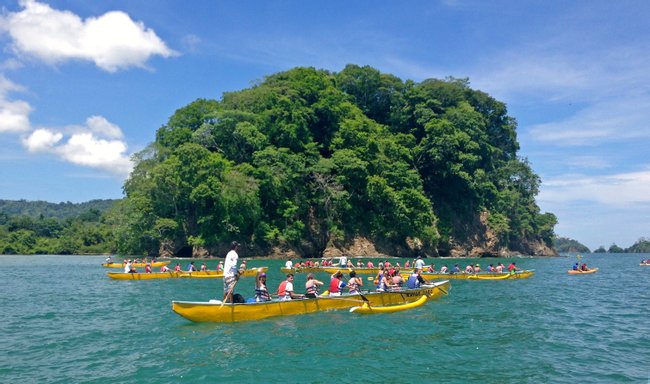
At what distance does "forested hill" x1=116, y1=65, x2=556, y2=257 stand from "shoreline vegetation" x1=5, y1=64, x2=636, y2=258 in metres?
0.18

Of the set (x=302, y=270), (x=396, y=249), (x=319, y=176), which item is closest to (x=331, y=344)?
(x=302, y=270)

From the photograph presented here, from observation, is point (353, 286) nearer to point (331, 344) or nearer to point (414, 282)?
point (414, 282)

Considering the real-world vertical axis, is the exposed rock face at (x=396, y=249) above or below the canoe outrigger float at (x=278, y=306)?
above

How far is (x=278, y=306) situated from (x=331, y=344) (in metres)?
4.42

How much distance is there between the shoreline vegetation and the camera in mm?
59219

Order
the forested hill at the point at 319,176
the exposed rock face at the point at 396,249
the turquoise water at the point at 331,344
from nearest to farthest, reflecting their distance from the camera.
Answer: the turquoise water at the point at 331,344 → the forested hill at the point at 319,176 → the exposed rock face at the point at 396,249

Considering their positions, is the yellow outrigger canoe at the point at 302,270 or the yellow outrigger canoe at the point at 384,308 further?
the yellow outrigger canoe at the point at 302,270

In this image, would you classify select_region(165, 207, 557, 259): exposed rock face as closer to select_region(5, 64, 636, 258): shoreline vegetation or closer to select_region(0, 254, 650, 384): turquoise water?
select_region(5, 64, 636, 258): shoreline vegetation

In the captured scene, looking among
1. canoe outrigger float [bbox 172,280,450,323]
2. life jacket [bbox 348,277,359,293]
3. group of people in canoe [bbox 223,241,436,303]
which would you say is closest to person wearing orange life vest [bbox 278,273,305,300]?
group of people in canoe [bbox 223,241,436,303]

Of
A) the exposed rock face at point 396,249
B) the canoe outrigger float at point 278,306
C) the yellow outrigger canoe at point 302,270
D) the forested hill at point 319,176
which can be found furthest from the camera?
the exposed rock face at point 396,249

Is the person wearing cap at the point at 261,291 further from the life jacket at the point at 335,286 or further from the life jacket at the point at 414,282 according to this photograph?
the life jacket at the point at 414,282

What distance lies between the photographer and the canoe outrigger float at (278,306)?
1728 cm

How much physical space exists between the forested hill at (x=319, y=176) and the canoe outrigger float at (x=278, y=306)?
36239 millimetres

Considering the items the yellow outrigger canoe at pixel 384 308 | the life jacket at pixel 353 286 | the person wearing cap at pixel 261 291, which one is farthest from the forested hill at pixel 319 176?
the person wearing cap at pixel 261 291
